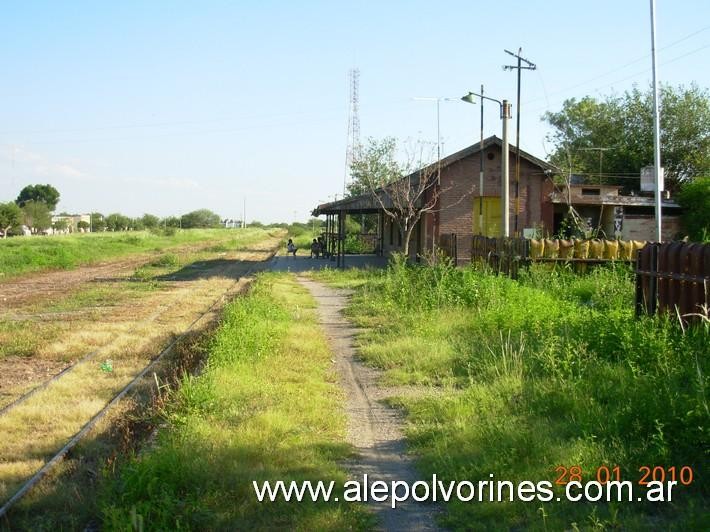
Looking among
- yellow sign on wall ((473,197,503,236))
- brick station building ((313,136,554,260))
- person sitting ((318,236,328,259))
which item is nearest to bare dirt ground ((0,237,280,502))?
brick station building ((313,136,554,260))

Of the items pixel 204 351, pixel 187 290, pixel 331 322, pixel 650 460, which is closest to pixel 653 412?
pixel 650 460

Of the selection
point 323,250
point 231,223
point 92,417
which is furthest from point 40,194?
point 92,417

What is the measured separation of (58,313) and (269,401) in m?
11.9

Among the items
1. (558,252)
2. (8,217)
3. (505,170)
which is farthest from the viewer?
(8,217)

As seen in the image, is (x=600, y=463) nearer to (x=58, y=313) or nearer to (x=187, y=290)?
(x=58, y=313)

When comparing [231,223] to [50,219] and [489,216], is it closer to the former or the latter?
[50,219]

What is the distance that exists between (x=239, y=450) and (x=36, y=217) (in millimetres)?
102157

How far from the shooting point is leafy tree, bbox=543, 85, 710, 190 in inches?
1901

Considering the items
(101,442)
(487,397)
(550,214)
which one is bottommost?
(101,442)

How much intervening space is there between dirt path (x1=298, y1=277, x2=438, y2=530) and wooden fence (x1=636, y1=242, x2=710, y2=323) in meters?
3.29

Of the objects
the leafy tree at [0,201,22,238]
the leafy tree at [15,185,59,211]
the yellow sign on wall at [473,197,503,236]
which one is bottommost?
the yellow sign on wall at [473,197,503,236]

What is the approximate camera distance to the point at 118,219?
135m

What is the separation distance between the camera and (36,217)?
99.4 m

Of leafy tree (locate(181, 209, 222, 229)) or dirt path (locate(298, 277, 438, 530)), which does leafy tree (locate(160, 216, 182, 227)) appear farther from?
dirt path (locate(298, 277, 438, 530))
